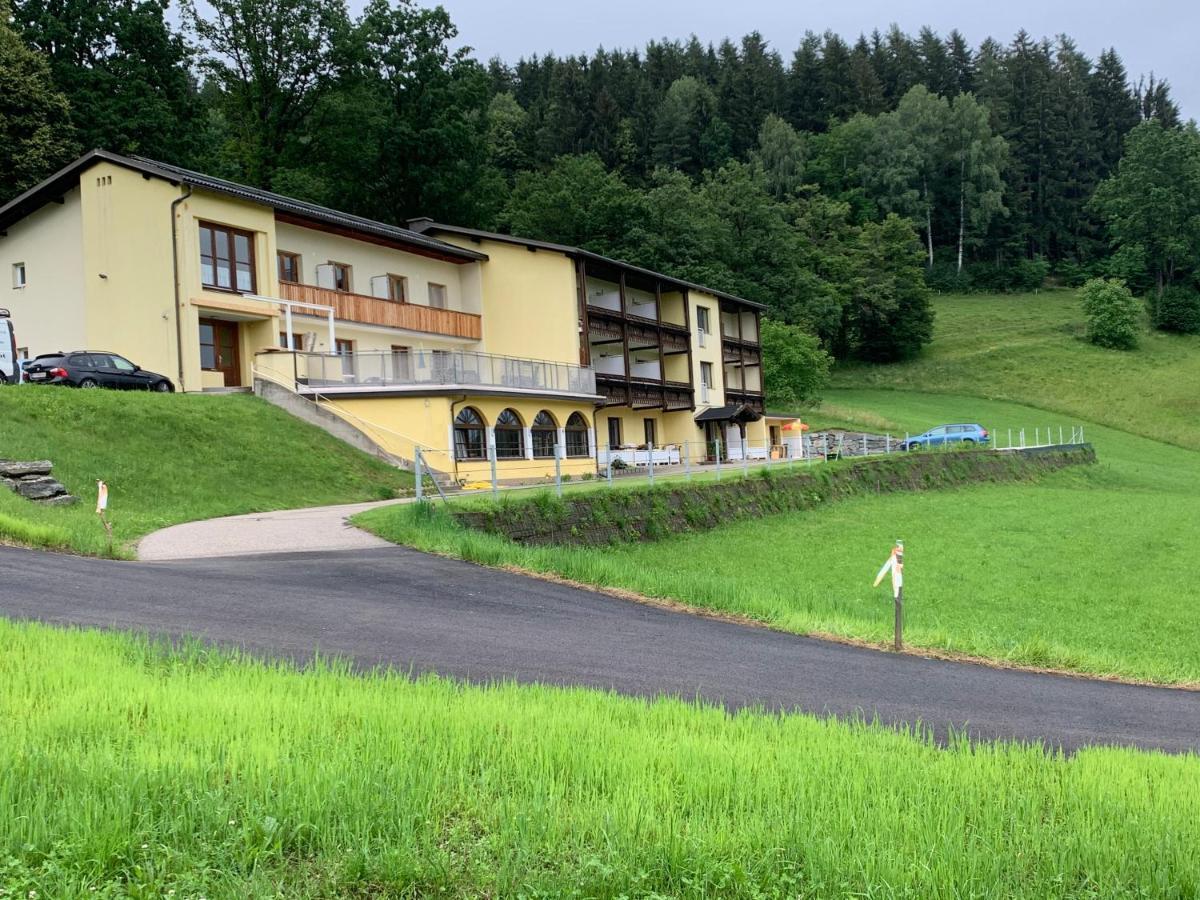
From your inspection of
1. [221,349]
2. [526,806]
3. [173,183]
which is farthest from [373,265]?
[526,806]

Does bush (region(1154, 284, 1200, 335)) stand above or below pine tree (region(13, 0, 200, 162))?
below

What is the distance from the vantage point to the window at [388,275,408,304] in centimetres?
4349

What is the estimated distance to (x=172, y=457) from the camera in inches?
1010

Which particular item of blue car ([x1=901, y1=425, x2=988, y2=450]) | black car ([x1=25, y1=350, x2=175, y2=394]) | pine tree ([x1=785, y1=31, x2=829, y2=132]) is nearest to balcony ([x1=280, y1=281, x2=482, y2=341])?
black car ([x1=25, y1=350, x2=175, y2=394])

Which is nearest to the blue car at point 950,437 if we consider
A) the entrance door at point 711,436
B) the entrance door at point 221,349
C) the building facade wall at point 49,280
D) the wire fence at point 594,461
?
the wire fence at point 594,461

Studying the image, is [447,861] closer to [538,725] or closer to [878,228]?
[538,725]

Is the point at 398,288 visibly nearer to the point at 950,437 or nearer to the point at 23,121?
the point at 23,121

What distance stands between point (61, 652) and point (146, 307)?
30.3m

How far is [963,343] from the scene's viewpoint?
314ft

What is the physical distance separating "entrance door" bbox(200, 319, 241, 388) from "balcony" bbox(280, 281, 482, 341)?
8.23 ft

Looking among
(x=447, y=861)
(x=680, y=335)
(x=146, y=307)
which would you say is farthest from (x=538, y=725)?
(x=680, y=335)

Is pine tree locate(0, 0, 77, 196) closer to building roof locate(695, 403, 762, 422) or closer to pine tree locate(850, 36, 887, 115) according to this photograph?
building roof locate(695, 403, 762, 422)

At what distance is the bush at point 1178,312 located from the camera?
100m

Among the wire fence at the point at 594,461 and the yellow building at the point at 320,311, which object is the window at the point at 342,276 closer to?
the yellow building at the point at 320,311
